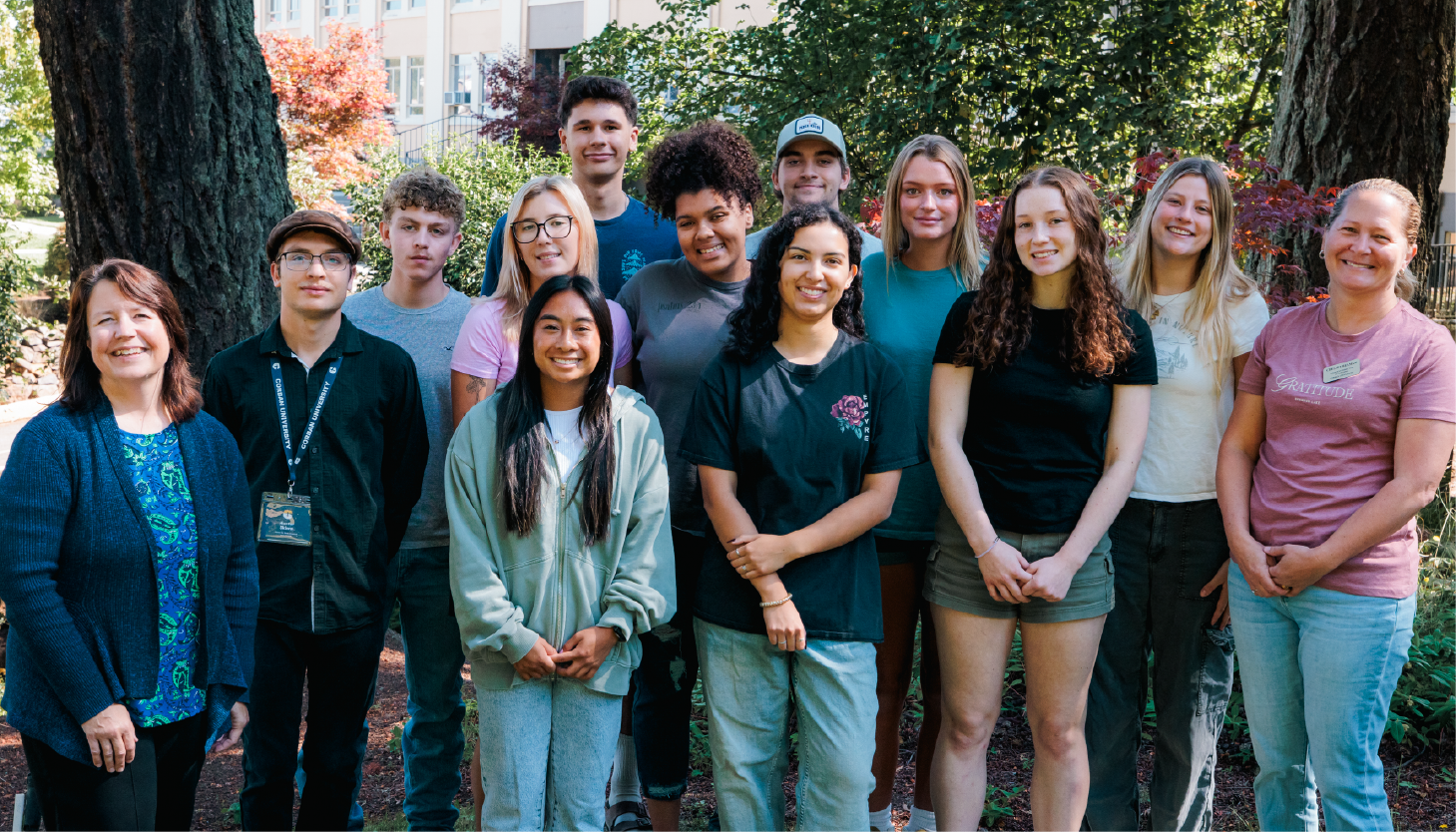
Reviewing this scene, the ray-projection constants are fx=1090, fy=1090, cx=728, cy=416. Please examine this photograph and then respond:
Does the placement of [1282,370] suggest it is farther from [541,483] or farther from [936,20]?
[936,20]

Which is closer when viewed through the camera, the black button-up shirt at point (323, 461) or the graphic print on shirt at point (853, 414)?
the graphic print on shirt at point (853, 414)

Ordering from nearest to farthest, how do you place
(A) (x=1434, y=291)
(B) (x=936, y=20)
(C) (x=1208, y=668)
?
(C) (x=1208, y=668) → (B) (x=936, y=20) → (A) (x=1434, y=291)

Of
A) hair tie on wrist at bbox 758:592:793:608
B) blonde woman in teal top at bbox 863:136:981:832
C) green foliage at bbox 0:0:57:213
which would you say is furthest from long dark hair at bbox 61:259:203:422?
green foliage at bbox 0:0:57:213

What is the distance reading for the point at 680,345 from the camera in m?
3.44

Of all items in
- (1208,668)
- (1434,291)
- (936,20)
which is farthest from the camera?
(1434,291)

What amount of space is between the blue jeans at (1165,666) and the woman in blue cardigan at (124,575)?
2.51m

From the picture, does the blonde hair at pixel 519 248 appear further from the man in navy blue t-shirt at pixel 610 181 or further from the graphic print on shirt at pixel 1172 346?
the graphic print on shirt at pixel 1172 346

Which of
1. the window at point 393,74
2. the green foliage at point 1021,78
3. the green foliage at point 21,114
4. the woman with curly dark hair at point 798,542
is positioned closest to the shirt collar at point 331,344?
the woman with curly dark hair at point 798,542

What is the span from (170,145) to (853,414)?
305 centimetres

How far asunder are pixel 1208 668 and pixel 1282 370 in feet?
3.09

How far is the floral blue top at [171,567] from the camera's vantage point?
8.89ft

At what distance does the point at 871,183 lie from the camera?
31.2 feet

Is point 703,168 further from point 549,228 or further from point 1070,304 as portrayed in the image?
point 1070,304

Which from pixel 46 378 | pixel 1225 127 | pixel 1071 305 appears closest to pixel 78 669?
pixel 1071 305
